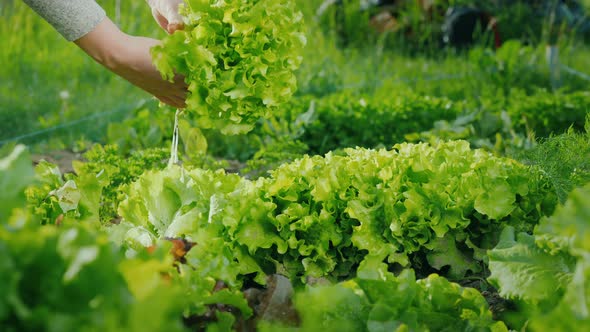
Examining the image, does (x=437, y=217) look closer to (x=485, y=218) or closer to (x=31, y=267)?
(x=485, y=218)

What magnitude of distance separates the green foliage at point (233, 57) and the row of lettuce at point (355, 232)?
1.02ft

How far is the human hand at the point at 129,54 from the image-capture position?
320 cm

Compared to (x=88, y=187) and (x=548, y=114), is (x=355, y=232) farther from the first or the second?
(x=548, y=114)

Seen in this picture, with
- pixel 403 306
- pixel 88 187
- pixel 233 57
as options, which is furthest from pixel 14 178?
pixel 233 57

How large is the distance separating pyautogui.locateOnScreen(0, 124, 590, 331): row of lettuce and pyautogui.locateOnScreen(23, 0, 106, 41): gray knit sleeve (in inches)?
25.3

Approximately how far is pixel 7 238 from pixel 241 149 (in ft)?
14.9

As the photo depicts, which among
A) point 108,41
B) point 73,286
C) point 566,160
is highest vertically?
point 108,41

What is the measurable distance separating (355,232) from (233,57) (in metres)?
0.91

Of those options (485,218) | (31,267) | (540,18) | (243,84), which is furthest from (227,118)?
(540,18)

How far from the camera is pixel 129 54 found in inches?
126

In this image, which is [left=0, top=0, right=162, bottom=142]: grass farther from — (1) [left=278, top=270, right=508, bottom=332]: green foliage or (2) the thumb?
(1) [left=278, top=270, right=508, bottom=332]: green foliage

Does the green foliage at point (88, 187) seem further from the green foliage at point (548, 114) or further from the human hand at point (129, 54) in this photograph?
the green foliage at point (548, 114)

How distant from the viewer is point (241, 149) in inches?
239

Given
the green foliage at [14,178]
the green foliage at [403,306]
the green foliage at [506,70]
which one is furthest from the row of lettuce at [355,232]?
the green foliage at [506,70]
